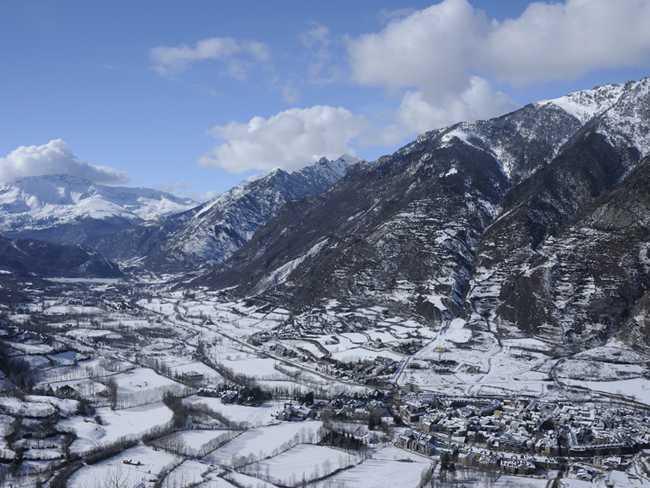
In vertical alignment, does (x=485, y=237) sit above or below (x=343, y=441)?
above

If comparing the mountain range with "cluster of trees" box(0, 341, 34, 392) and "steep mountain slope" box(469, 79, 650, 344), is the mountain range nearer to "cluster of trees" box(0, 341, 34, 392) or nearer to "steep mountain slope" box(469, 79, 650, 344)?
"steep mountain slope" box(469, 79, 650, 344)

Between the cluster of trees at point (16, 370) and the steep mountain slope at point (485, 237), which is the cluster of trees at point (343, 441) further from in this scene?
the steep mountain slope at point (485, 237)

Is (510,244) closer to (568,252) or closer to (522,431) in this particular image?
(568,252)

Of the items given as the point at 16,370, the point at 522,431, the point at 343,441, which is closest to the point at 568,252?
the point at 522,431

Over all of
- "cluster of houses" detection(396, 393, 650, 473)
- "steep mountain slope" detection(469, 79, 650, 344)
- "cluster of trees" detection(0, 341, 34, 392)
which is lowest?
"cluster of trees" detection(0, 341, 34, 392)

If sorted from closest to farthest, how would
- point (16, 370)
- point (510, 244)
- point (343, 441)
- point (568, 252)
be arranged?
point (343, 441) → point (16, 370) → point (568, 252) → point (510, 244)

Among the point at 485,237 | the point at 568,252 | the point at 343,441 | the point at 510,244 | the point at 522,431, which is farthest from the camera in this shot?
the point at 485,237

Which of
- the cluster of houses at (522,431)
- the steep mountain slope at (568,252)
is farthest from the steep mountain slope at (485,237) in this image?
the cluster of houses at (522,431)

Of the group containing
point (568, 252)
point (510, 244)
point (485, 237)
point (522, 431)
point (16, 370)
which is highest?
point (485, 237)

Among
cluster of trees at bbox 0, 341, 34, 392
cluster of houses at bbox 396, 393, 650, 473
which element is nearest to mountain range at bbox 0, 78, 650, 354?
cluster of houses at bbox 396, 393, 650, 473
